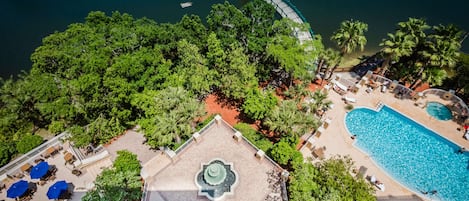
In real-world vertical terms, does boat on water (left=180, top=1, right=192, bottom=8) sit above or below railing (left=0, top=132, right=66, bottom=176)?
above

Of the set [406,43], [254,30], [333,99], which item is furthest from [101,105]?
[406,43]

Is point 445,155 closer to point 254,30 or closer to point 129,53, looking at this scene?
point 254,30

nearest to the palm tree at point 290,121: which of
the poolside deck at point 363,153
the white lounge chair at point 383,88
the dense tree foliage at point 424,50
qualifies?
the poolside deck at point 363,153

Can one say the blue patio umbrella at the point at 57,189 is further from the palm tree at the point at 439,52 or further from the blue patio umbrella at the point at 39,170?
the palm tree at the point at 439,52

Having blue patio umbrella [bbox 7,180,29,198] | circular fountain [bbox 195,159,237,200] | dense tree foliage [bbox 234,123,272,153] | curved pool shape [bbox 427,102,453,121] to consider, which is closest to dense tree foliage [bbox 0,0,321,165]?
dense tree foliage [bbox 234,123,272,153]

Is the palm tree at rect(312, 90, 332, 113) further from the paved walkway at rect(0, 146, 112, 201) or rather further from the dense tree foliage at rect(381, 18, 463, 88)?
the paved walkway at rect(0, 146, 112, 201)
